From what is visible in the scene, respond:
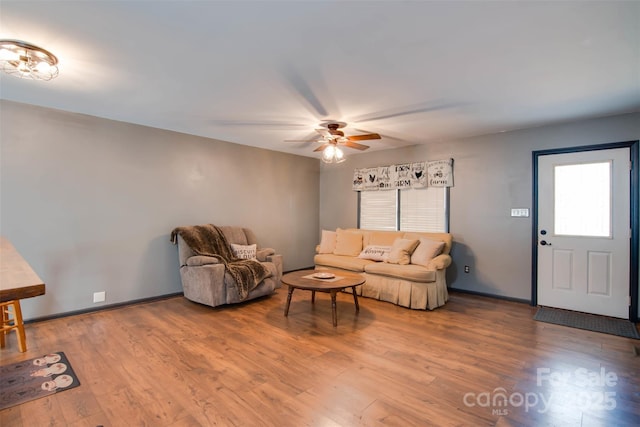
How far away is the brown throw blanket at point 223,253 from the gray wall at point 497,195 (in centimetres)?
309

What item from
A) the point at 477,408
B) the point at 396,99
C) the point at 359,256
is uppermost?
the point at 396,99

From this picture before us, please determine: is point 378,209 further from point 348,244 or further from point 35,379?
point 35,379

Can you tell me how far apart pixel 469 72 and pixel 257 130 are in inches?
113

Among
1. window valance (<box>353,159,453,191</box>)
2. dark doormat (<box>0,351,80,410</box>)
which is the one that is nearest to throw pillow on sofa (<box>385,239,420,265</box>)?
window valance (<box>353,159,453,191</box>)

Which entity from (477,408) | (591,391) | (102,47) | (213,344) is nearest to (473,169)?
(591,391)

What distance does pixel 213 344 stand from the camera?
299cm

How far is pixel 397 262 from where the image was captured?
4504mm

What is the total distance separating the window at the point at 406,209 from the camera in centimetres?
517

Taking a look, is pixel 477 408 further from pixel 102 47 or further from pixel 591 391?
pixel 102 47

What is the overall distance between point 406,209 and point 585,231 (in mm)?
2461

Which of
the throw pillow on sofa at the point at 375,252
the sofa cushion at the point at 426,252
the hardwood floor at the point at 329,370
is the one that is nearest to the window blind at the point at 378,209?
the throw pillow on sofa at the point at 375,252

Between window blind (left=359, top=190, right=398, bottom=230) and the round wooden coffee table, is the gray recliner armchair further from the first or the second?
window blind (left=359, top=190, right=398, bottom=230)

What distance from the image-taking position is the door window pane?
3797 mm

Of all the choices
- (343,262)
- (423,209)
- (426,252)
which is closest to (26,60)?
(343,262)
